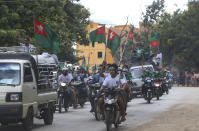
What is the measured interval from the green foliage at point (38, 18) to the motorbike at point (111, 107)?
17543 millimetres

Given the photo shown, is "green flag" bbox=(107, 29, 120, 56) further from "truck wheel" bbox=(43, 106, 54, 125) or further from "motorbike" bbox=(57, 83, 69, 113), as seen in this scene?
"truck wheel" bbox=(43, 106, 54, 125)

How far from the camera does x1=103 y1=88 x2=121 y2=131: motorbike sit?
13.1 m

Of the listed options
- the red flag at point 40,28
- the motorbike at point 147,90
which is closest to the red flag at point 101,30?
the motorbike at point 147,90

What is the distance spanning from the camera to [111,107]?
13.4 m

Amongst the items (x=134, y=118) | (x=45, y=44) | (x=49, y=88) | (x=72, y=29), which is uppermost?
(x=72, y=29)

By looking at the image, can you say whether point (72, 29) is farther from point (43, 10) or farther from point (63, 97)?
point (63, 97)

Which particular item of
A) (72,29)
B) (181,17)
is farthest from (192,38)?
(72,29)

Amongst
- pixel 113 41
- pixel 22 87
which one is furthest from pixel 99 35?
pixel 22 87

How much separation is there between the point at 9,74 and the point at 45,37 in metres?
4.24

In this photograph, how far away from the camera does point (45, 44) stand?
56.9ft

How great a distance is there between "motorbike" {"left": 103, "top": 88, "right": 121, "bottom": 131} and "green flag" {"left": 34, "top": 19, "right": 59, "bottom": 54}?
4.39m

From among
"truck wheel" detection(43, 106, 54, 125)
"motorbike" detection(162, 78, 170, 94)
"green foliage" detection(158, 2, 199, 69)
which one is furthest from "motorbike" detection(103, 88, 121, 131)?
"green foliage" detection(158, 2, 199, 69)

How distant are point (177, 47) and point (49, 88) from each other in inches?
2212

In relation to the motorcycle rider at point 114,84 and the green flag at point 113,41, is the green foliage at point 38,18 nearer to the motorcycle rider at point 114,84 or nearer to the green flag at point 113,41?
the green flag at point 113,41
